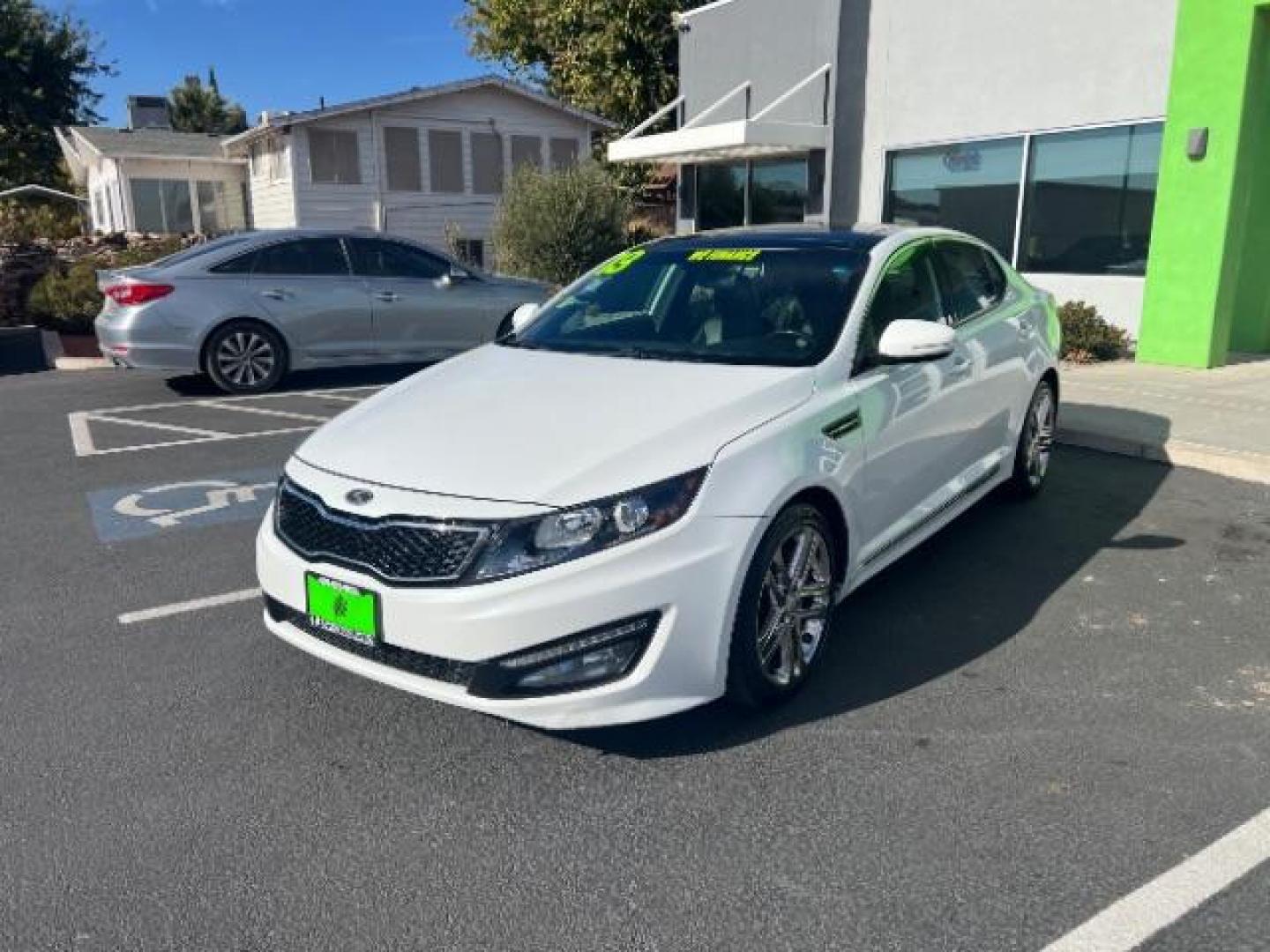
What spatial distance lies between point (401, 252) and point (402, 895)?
8659mm

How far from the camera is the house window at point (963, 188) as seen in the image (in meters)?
11.8

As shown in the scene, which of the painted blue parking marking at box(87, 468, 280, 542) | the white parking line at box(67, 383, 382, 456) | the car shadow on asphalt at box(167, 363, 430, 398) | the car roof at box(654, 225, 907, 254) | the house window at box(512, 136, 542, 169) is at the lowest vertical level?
the painted blue parking marking at box(87, 468, 280, 542)

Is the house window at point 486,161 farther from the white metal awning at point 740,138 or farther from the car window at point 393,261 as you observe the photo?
the car window at point 393,261

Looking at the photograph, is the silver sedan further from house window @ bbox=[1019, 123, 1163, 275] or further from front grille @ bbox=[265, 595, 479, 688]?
front grille @ bbox=[265, 595, 479, 688]

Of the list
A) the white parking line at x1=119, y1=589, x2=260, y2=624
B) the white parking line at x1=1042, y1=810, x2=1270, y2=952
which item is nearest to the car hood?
the white parking line at x1=119, y1=589, x2=260, y2=624

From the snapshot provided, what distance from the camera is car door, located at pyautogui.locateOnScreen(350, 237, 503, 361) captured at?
33.0ft

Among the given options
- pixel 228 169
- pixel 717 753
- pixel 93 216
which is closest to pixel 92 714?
pixel 717 753

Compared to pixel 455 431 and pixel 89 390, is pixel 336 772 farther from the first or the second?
pixel 89 390

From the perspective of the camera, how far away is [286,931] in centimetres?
241

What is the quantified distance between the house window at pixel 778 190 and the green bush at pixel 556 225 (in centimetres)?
225

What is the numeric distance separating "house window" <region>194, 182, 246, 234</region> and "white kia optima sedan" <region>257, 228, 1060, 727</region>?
2817cm

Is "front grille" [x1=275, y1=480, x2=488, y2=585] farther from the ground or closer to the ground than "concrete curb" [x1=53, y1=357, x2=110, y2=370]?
farther from the ground

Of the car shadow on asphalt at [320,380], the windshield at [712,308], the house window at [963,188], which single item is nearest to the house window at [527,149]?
the house window at [963,188]

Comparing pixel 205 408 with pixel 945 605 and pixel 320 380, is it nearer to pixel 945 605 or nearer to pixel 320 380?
pixel 320 380
